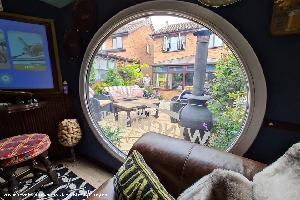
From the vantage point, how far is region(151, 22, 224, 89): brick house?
282cm

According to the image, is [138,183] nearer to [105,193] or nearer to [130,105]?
[105,193]

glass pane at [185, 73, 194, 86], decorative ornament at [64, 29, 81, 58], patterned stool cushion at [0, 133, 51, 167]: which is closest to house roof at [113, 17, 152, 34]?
decorative ornament at [64, 29, 81, 58]

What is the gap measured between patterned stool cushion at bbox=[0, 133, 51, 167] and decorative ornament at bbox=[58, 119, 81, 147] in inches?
18.9

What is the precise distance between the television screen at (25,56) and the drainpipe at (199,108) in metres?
1.86

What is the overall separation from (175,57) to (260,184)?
2344 mm

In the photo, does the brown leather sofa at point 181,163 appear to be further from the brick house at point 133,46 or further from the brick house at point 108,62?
the brick house at point 108,62

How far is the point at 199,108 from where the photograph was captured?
280cm

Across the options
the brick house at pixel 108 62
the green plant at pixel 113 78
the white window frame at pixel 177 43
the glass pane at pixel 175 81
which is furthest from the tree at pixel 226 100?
the green plant at pixel 113 78

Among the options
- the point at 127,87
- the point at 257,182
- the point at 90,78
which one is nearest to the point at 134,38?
the point at 127,87

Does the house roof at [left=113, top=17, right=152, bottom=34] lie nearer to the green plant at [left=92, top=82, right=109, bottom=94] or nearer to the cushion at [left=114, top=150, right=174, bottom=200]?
the green plant at [left=92, top=82, right=109, bottom=94]

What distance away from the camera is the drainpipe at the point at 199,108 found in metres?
2.71

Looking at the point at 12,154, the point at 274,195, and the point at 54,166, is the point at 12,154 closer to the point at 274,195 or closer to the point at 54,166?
the point at 54,166

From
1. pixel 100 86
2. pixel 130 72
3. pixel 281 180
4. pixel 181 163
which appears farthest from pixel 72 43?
pixel 281 180

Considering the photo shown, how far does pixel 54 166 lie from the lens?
2738 millimetres
